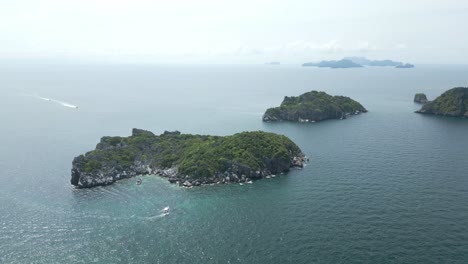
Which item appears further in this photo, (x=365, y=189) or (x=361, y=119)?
(x=361, y=119)

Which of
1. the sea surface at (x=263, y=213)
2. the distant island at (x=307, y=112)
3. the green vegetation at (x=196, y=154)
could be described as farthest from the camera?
the distant island at (x=307, y=112)

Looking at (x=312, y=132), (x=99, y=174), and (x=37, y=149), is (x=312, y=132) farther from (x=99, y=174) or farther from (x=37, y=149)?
(x=37, y=149)

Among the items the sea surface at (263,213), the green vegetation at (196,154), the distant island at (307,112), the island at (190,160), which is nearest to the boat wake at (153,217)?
the sea surface at (263,213)

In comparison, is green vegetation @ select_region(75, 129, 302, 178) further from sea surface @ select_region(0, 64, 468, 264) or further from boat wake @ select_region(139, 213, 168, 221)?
boat wake @ select_region(139, 213, 168, 221)

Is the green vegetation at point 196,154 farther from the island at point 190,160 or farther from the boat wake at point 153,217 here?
the boat wake at point 153,217

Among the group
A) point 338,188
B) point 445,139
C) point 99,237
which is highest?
point 445,139

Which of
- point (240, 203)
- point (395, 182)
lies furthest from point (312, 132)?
point (240, 203)

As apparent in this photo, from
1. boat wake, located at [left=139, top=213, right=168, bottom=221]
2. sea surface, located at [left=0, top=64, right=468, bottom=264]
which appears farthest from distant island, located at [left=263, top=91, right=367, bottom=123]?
boat wake, located at [left=139, top=213, right=168, bottom=221]

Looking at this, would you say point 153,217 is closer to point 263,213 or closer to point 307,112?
point 263,213
